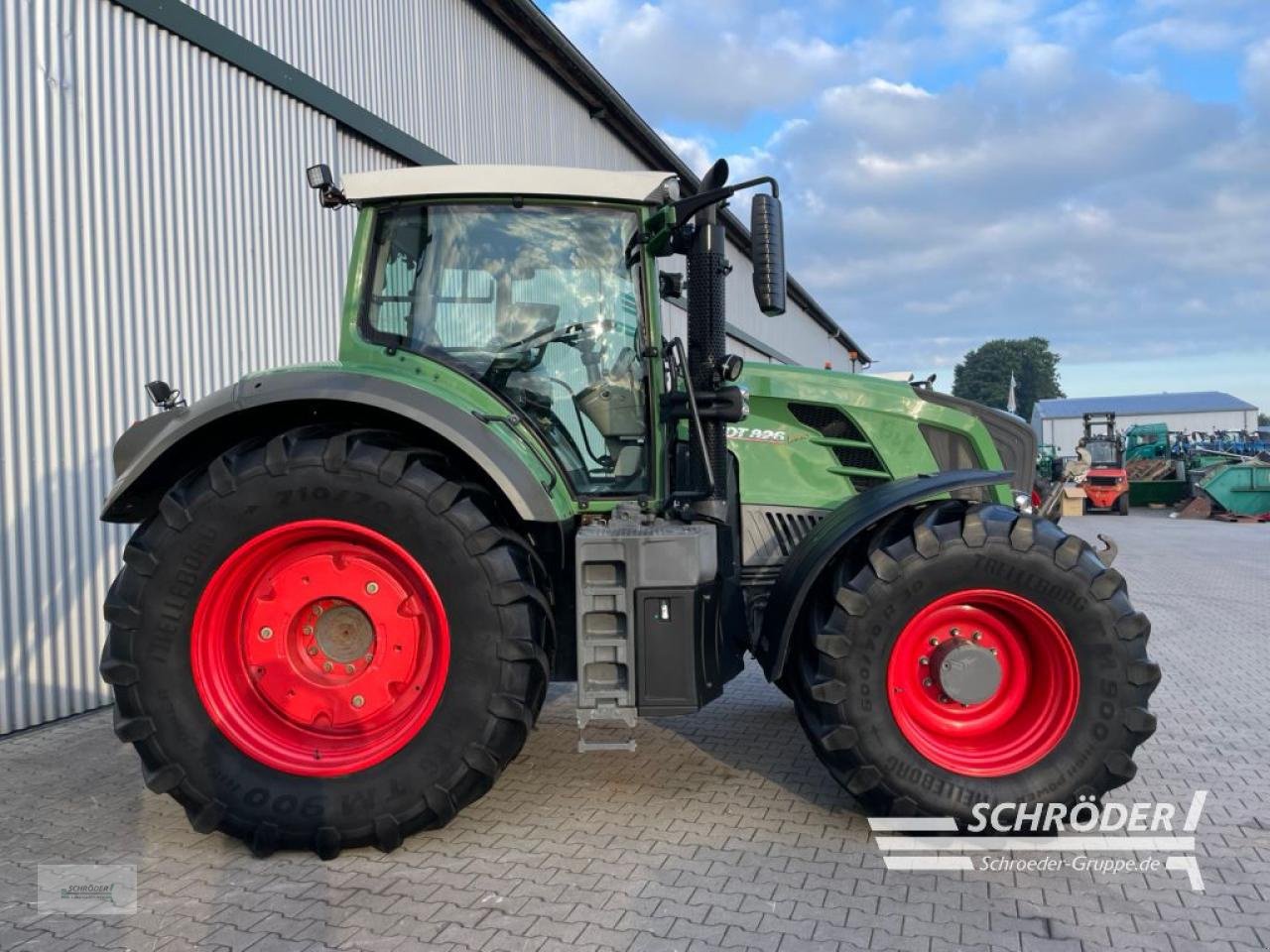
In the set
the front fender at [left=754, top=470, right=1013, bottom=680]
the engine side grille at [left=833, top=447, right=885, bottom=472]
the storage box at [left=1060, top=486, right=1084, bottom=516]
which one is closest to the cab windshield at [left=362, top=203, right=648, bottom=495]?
the front fender at [left=754, top=470, right=1013, bottom=680]

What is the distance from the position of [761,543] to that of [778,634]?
2.35 ft

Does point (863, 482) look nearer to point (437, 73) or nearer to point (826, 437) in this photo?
point (826, 437)

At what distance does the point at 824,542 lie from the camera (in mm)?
3266

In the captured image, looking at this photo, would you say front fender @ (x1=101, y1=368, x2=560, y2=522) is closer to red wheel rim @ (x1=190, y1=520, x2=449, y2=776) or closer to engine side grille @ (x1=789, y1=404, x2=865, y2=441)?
red wheel rim @ (x1=190, y1=520, x2=449, y2=776)

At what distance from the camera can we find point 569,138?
11.1 metres

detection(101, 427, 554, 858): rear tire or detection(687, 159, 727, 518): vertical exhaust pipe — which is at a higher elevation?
detection(687, 159, 727, 518): vertical exhaust pipe

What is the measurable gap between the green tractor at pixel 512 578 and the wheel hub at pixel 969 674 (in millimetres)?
10

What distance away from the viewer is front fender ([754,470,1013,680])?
123 inches

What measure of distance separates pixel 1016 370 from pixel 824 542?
353ft

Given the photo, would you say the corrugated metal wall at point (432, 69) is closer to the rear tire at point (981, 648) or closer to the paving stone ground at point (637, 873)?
the paving stone ground at point (637, 873)

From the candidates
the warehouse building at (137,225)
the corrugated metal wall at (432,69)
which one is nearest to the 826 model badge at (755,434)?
the warehouse building at (137,225)

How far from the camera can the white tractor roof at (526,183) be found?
3.42 m

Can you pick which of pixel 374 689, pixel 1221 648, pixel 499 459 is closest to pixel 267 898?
pixel 374 689

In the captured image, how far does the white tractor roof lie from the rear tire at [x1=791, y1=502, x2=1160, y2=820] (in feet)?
5.49
